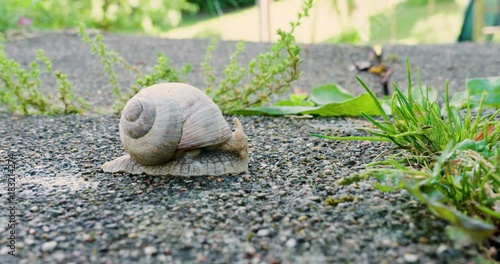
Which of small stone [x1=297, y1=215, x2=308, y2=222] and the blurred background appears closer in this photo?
small stone [x1=297, y1=215, x2=308, y2=222]

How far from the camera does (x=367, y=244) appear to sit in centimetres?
146

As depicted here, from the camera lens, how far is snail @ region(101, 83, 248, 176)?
201 centimetres

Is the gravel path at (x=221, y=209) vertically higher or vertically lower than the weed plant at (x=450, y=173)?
lower

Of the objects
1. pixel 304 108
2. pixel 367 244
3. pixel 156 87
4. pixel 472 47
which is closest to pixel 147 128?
pixel 156 87

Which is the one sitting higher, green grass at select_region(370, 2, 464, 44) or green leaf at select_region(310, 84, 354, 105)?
green grass at select_region(370, 2, 464, 44)

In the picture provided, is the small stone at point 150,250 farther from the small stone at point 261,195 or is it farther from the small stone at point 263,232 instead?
the small stone at point 261,195

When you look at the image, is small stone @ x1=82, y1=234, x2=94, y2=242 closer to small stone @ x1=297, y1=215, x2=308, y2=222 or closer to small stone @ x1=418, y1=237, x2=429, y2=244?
small stone @ x1=297, y1=215, x2=308, y2=222

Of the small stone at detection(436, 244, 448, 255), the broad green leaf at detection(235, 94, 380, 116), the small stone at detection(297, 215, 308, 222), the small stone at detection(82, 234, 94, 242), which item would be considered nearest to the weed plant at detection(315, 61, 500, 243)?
the small stone at detection(436, 244, 448, 255)

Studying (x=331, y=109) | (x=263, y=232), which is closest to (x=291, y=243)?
(x=263, y=232)

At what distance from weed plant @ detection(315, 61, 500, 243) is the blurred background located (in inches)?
175

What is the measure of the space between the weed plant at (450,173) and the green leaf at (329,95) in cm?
121

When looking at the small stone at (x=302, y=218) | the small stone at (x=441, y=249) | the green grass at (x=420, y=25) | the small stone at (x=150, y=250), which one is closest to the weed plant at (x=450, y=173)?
the small stone at (x=441, y=249)

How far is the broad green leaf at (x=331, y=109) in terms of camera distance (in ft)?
9.88

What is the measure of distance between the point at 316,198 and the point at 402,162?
438 mm
